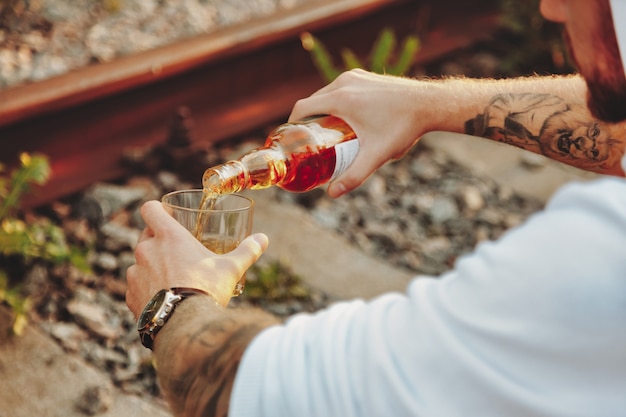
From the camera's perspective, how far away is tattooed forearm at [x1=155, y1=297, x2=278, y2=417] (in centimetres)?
171

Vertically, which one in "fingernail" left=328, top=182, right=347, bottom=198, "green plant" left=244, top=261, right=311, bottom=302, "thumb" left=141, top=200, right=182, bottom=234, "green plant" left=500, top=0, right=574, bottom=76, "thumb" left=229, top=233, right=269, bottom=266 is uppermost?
"thumb" left=141, top=200, right=182, bottom=234

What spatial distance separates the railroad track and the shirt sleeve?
2785mm

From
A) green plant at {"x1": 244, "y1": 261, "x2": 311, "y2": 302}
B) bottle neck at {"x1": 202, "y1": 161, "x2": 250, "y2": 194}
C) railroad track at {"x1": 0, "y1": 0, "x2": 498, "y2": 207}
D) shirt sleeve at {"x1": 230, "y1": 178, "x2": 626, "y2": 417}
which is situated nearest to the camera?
shirt sleeve at {"x1": 230, "y1": 178, "x2": 626, "y2": 417}

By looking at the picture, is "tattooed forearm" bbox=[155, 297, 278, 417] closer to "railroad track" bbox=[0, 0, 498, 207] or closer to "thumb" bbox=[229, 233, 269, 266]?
"thumb" bbox=[229, 233, 269, 266]

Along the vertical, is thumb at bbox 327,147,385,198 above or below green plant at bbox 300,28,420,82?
above

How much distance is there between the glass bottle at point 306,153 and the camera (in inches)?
94.3

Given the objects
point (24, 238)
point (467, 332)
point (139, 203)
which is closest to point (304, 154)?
point (467, 332)

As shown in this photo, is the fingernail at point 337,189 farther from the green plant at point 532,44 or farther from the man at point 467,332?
the green plant at point 532,44

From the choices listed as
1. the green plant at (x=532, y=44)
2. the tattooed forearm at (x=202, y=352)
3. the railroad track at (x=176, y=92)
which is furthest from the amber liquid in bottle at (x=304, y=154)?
the green plant at (x=532, y=44)

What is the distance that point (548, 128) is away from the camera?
2.65 m

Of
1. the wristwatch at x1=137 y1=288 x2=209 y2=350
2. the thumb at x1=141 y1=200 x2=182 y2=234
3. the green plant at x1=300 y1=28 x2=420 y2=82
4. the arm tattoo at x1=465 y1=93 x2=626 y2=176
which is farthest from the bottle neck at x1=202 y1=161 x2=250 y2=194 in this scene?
the green plant at x1=300 y1=28 x2=420 y2=82

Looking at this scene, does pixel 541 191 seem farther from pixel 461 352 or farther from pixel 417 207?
pixel 461 352

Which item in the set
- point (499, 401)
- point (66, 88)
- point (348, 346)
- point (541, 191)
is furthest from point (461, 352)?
point (541, 191)

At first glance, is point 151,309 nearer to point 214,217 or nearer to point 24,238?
point 214,217
